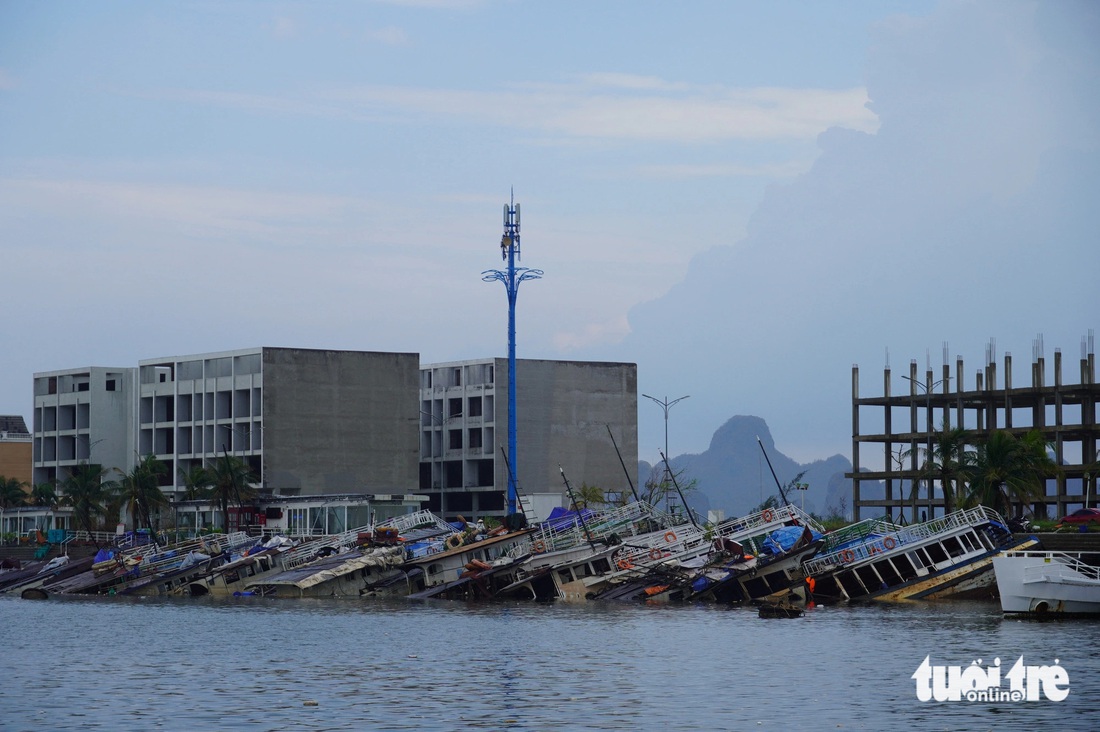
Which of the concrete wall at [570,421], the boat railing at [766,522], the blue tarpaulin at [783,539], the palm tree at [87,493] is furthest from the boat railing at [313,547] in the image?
the concrete wall at [570,421]

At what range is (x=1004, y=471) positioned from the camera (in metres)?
93.3

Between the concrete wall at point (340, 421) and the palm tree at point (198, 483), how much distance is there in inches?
230

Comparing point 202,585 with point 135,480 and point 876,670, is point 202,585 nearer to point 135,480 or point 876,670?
point 135,480

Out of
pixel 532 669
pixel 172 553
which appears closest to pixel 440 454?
pixel 172 553

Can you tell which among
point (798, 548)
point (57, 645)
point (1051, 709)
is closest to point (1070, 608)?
point (798, 548)

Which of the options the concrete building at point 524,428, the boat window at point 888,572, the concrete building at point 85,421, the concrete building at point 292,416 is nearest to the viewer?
the boat window at point 888,572

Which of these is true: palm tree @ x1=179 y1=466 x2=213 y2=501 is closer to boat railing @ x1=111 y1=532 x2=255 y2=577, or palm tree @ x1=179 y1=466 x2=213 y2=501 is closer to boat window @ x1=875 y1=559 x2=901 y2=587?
boat railing @ x1=111 y1=532 x2=255 y2=577

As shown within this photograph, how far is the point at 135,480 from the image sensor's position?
475 ft

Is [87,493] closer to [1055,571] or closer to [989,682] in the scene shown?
[1055,571]

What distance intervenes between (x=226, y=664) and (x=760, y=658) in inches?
663

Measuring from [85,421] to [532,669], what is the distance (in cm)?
12541

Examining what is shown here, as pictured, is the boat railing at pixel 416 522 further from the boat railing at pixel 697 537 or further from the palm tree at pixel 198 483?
the palm tree at pixel 198 483

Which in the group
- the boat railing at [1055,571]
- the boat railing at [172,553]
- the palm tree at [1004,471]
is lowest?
the boat railing at [172,553]

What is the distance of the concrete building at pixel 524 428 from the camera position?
164 meters
